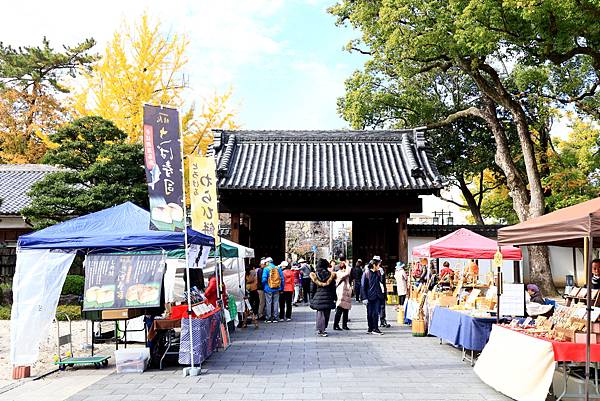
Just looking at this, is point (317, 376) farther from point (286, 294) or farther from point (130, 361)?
point (286, 294)

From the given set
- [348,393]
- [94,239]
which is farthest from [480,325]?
[94,239]

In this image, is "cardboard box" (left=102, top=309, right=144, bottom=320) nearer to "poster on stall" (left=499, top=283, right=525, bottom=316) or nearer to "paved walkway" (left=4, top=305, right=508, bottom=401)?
"paved walkway" (left=4, top=305, right=508, bottom=401)

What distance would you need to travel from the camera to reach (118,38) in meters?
21.9

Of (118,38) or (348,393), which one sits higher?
(118,38)

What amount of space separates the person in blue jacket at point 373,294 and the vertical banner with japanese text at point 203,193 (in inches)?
158

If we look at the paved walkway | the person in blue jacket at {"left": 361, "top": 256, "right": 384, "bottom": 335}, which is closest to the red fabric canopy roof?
the person in blue jacket at {"left": 361, "top": 256, "right": 384, "bottom": 335}

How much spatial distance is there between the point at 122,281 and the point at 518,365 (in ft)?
18.9

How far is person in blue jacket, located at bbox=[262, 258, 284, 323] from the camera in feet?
45.3

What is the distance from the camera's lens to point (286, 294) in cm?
1493

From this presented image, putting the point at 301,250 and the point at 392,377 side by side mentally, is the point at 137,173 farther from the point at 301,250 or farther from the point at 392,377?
the point at 301,250

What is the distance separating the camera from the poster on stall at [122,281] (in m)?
8.48

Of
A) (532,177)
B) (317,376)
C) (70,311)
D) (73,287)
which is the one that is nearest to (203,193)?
(317,376)

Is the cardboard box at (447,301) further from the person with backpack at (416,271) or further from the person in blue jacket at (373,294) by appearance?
the person with backpack at (416,271)

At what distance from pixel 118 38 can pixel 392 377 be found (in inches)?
736
